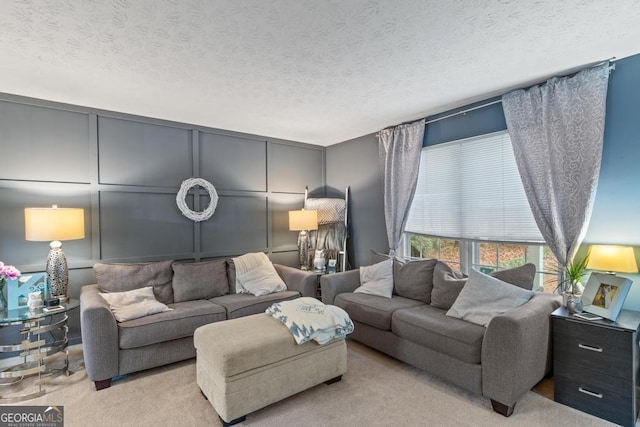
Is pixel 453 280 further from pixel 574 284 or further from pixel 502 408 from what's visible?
pixel 502 408

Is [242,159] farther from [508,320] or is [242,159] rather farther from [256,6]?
[508,320]

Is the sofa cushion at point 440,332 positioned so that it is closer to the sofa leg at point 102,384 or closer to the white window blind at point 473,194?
the white window blind at point 473,194

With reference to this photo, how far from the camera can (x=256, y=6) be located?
1737mm

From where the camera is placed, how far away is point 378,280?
3.46 meters

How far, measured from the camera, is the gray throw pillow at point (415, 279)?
10.4 ft

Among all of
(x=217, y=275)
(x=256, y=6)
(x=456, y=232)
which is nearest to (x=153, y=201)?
(x=217, y=275)

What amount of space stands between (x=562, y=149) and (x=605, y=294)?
117 cm

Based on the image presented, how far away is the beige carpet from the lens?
80.4 inches

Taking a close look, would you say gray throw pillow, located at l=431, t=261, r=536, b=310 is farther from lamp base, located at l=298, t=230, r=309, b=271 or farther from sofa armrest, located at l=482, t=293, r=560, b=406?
lamp base, located at l=298, t=230, r=309, b=271

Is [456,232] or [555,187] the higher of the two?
[555,187]

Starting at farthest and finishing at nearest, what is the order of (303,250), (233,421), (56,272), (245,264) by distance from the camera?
(303,250), (245,264), (56,272), (233,421)

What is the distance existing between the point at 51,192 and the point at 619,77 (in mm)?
5093

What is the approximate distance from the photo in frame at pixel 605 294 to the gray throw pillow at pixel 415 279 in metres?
1.21

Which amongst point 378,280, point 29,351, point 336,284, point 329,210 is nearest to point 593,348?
point 378,280
